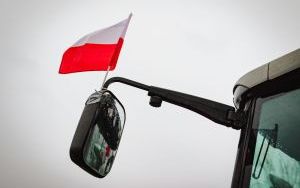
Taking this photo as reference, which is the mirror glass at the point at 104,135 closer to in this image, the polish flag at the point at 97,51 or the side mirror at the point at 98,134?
the side mirror at the point at 98,134

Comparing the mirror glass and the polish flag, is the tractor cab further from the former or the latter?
the polish flag

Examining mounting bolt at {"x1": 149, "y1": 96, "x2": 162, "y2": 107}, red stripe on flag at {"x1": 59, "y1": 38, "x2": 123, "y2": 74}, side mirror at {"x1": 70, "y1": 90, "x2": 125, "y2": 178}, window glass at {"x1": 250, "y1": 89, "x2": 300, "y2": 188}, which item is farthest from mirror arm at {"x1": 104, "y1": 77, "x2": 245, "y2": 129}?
red stripe on flag at {"x1": 59, "y1": 38, "x2": 123, "y2": 74}

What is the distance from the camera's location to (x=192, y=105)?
2.18m

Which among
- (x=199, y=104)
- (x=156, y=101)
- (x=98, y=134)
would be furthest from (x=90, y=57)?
(x=98, y=134)

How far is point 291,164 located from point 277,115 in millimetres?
292

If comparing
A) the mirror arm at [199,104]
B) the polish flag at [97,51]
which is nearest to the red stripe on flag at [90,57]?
the polish flag at [97,51]

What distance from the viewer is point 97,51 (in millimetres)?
3965

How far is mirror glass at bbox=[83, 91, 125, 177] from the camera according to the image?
5.78 ft

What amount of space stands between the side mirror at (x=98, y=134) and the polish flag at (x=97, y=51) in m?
1.68

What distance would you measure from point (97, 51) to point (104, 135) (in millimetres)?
2213

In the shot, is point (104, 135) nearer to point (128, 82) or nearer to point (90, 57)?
point (128, 82)

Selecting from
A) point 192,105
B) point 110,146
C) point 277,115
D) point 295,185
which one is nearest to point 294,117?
point 277,115

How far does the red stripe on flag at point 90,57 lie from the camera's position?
3.86m

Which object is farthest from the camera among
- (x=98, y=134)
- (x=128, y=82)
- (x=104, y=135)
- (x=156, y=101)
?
(x=128, y=82)
